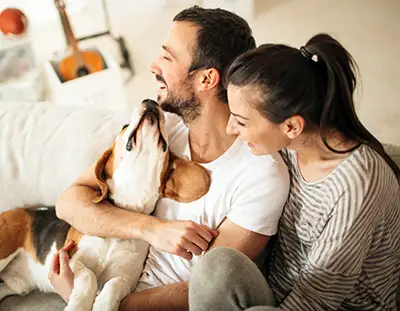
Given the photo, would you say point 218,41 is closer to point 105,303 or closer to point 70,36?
point 105,303

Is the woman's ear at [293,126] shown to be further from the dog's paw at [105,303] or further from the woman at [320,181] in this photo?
the dog's paw at [105,303]

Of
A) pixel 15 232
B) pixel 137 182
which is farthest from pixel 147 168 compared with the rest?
pixel 15 232

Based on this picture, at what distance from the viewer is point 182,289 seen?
133 cm

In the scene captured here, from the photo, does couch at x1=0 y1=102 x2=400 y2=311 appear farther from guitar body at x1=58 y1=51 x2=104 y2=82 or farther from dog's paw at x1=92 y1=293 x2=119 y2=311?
guitar body at x1=58 y1=51 x2=104 y2=82

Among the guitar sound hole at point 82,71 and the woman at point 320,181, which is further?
the guitar sound hole at point 82,71

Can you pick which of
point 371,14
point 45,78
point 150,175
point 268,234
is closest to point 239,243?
point 268,234

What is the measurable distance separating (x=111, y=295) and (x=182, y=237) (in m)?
0.23

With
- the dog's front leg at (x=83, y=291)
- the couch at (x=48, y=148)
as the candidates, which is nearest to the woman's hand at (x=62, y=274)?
the dog's front leg at (x=83, y=291)

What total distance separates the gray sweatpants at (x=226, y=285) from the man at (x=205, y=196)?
0.19 m

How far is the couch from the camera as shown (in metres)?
1.61

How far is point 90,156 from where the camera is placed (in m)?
1.59

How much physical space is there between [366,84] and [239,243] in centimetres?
168

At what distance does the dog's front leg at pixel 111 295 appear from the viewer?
4.20 ft

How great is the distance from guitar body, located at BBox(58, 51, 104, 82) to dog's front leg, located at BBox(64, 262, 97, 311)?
1.60 metres
